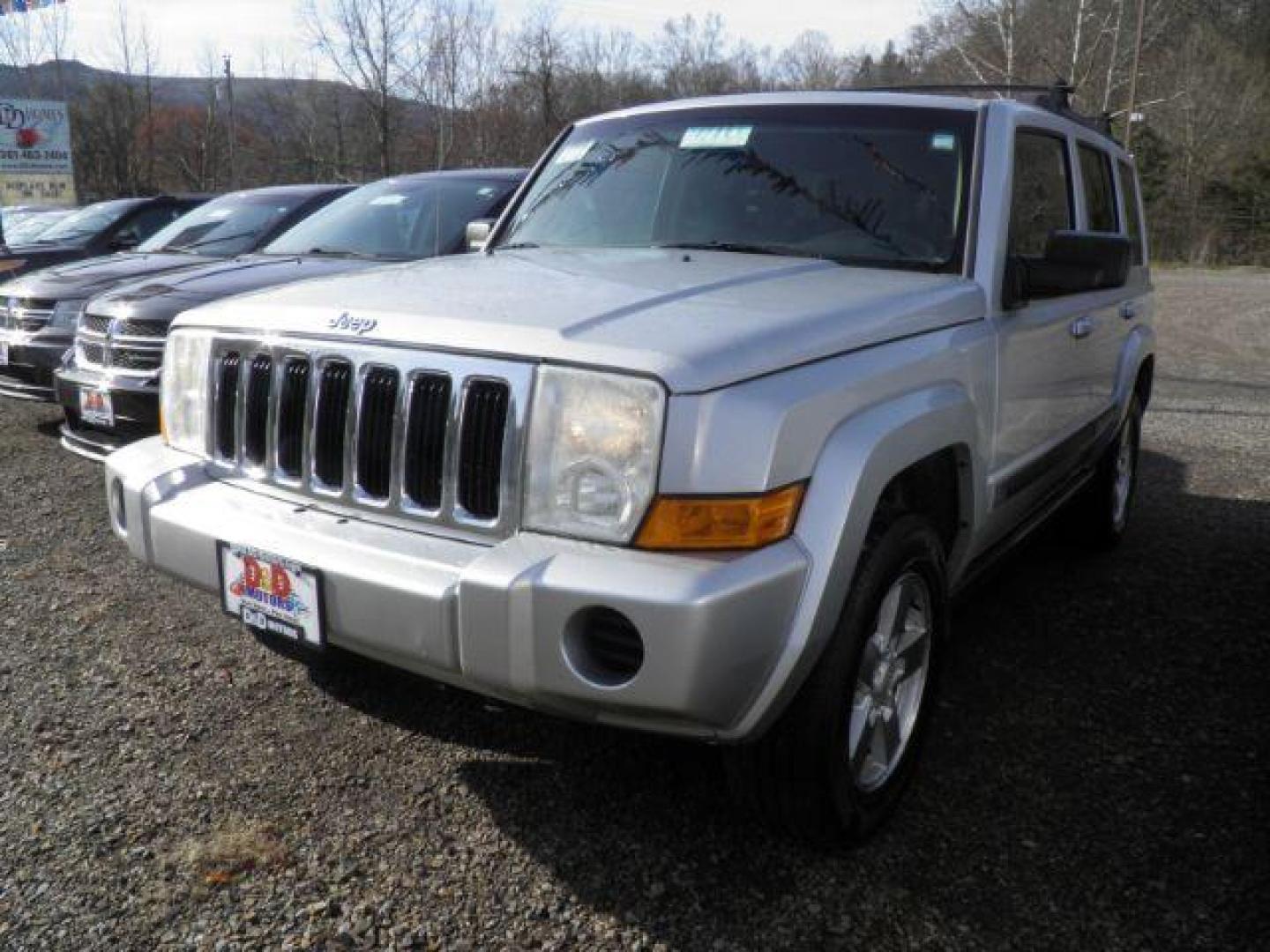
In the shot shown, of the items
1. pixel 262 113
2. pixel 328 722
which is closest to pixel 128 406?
pixel 328 722

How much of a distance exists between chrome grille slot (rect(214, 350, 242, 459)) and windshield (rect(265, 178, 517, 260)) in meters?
3.37

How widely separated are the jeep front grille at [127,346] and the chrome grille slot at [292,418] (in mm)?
3049

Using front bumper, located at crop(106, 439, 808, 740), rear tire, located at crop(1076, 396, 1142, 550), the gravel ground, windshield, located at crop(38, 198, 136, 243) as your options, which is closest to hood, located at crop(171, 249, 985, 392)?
front bumper, located at crop(106, 439, 808, 740)

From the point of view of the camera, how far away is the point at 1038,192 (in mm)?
3539

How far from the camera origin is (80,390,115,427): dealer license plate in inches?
204

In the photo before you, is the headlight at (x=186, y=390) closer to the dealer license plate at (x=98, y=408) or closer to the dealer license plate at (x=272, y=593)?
the dealer license plate at (x=272, y=593)

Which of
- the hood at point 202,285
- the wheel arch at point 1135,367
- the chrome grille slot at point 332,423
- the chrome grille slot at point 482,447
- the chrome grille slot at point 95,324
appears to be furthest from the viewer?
the chrome grille slot at point 95,324

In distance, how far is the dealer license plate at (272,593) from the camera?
232 cm

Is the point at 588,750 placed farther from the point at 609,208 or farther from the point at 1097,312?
the point at 1097,312

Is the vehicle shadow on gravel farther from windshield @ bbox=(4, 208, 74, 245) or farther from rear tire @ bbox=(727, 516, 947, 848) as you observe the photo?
windshield @ bbox=(4, 208, 74, 245)

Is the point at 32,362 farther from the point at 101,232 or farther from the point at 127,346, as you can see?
the point at 101,232

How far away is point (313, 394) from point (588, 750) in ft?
4.10

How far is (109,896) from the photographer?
7.76 ft

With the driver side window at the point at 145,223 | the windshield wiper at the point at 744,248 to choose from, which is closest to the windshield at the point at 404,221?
the windshield wiper at the point at 744,248
